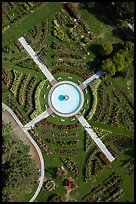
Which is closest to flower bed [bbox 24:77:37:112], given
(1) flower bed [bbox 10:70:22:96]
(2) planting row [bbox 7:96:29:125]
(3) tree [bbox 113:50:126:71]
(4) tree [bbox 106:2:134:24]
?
(2) planting row [bbox 7:96:29:125]

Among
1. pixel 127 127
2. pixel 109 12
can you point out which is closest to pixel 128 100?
pixel 127 127

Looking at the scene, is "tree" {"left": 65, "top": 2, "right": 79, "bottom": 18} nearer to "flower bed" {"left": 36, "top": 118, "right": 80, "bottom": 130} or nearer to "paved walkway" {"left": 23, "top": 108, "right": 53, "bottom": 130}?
"paved walkway" {"left": 23, "top": 108, "right": 53, "bottom": 130}

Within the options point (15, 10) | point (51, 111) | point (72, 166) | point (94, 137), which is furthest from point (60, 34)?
point (72, 166)

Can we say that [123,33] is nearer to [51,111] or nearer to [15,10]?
[51,111]

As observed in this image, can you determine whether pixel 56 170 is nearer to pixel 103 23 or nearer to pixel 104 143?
pixel 104 143

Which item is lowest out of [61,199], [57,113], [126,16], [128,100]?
[61,199]
